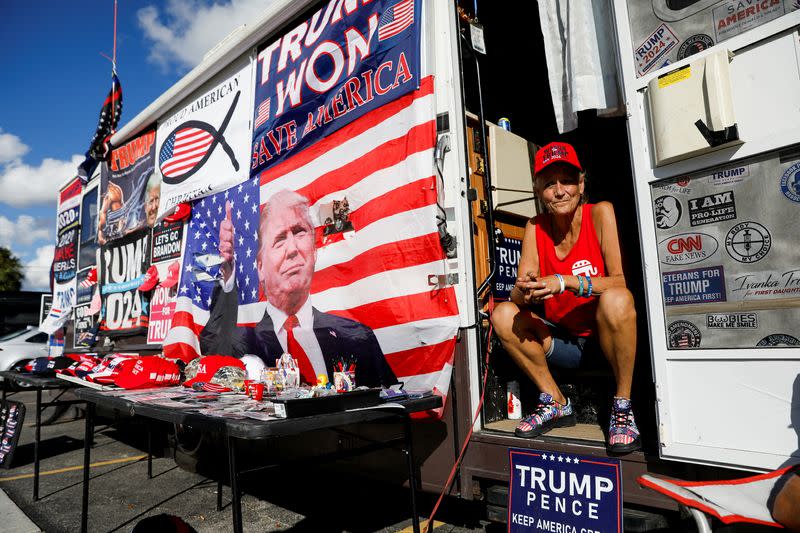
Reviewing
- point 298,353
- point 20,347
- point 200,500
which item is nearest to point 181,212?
point 298,353

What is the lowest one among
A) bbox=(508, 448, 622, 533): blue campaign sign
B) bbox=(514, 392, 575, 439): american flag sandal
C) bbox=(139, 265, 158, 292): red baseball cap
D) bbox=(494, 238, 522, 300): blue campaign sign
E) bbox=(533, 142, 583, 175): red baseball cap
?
bbox=(508, 448, 622, 533): blue campaign sign

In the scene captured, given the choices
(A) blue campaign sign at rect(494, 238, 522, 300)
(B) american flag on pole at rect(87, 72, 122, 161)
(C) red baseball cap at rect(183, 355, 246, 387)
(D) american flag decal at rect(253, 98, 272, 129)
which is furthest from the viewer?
(B) american flag on pole at rect(87, 72, 122, 161)

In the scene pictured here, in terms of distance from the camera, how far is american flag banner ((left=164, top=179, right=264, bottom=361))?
15.1 feet

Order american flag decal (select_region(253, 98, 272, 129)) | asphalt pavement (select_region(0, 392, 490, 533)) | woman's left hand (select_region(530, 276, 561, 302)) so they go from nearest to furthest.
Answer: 1. woman's left hand (select_region(530, 276, 561, 302))
2. asphalt pavement (select_region(0, 392, 490, 533))
3. american flag decal (select_region(253, 98, 272, 129))

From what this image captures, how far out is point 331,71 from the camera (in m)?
3.88

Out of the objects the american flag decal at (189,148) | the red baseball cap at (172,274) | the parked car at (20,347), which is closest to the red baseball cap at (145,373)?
the red baseball cap at (172,274)

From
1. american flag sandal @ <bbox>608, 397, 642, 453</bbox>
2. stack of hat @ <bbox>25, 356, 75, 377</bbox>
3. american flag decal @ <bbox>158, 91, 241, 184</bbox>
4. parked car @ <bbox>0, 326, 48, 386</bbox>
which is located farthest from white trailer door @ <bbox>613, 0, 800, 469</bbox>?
parked car @ <bbox>0, 326, 48, 386</bbox>

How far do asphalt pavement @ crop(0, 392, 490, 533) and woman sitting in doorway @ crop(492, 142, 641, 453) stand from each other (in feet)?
3.49

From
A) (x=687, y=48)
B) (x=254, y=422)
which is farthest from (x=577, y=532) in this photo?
(x=687, y=48)

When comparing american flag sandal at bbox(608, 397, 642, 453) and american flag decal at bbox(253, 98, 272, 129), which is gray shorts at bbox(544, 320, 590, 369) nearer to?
american flag sandal at bbox(608, 397, 642, 453)

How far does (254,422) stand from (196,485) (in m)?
2.91

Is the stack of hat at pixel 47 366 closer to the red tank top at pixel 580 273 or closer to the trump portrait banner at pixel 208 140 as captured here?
the trump portrait banner at pixel 208 140

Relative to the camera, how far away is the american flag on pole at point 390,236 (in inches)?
118

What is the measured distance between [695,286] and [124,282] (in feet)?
22.2
